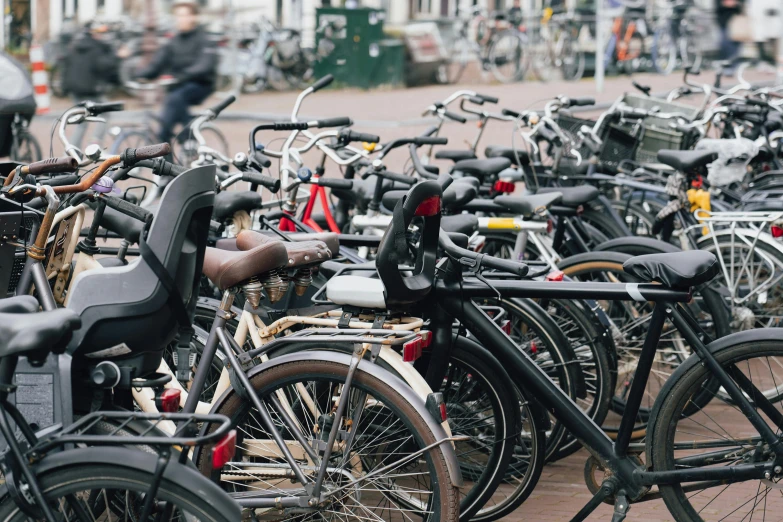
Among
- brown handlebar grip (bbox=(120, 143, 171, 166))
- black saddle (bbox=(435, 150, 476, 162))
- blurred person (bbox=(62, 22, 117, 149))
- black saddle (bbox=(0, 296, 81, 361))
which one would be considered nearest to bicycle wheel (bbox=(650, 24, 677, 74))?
blurred person (bbox=(62, 22, 117, 149))

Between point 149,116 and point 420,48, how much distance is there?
10844mm

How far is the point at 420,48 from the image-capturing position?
2119 cm

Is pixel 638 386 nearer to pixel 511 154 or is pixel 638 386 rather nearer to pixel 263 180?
pixel 263 180

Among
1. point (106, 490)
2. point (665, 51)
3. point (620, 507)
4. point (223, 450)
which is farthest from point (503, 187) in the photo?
point (665, 51)

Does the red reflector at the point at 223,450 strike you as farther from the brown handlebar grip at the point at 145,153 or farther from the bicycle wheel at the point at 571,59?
the bicycle wheel at the point at 571,59

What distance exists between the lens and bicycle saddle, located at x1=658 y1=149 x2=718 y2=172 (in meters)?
6.07

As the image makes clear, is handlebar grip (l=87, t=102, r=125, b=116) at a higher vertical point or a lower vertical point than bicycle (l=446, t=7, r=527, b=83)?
higher

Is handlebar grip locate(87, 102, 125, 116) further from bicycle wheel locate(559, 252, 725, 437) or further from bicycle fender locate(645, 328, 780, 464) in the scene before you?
bicycle fender locate(645, 328, 780, 464)

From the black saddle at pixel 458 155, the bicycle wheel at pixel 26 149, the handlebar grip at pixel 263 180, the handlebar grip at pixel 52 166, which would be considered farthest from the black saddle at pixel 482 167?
the bicycle wheel at pixel 26 149

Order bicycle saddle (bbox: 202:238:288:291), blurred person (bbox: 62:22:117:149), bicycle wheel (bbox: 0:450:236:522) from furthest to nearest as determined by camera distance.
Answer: blurred person (bbox: 62:22:117:149)
bicycle saddle (bbox: 202:238:288:291)
bicycle wheel (bbox: 0:450:236:522)

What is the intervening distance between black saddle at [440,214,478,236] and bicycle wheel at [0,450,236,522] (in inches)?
91.4

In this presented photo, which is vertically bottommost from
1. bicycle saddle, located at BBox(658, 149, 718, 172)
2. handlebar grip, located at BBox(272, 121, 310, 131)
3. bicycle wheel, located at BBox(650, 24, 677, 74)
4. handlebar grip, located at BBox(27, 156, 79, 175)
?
bicycle wheel, located at BBox(650, 24, 677, 74)

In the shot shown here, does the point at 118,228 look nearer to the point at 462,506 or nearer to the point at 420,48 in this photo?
the point at 462,506

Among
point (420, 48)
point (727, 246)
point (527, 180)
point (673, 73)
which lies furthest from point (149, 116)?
point (673, 73)
